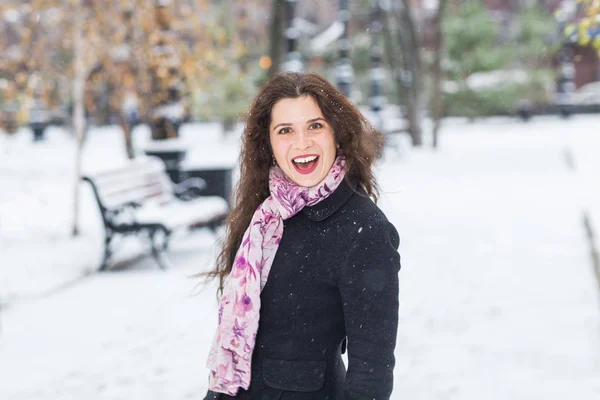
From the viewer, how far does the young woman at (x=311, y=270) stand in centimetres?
196

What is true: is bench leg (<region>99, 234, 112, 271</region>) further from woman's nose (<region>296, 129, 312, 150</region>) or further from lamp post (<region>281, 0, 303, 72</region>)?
woman's nose (<region>296, 129, 312, 150</region>)

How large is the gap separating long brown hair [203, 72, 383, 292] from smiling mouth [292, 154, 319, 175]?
9cm

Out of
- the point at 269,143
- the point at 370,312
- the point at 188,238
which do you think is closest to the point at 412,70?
the point at 188,238

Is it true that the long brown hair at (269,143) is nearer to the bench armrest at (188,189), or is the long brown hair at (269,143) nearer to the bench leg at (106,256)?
the bench leg at (106,256)

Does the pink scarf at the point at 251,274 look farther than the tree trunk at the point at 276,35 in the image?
No

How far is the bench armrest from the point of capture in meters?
10.7

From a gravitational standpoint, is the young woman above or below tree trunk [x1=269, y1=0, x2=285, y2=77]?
below

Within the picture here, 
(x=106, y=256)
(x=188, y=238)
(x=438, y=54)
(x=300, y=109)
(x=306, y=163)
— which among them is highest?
(x=438, y=54)

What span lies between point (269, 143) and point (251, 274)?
1.34 feet

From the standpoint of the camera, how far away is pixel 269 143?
2309 mm

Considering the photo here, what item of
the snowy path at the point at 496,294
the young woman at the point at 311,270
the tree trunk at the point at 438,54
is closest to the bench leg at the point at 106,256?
the snowy path at the point at 496,294

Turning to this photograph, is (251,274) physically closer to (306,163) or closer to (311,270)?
(311,270)

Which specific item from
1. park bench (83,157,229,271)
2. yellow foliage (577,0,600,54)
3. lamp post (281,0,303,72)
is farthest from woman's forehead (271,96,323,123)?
lamp post (281,0,303,72)

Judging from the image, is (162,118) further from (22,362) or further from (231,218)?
(231,218)
